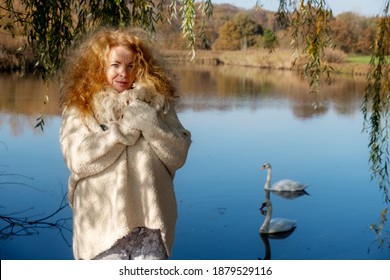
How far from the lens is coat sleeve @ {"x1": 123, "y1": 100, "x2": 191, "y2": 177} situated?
4.80ft

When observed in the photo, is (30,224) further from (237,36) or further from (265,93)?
(237,36)

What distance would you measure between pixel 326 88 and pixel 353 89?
35.3 inches

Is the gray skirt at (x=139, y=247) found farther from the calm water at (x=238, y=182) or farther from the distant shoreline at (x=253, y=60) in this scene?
the distant shoreline at (x=253, y=60)

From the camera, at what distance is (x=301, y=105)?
13812 millimetres

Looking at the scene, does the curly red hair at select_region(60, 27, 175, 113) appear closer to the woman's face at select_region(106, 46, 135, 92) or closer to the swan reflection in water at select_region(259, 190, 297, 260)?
the woman's face at select_region(106, 46, 135, 92)

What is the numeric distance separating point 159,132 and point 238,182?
20.3ft

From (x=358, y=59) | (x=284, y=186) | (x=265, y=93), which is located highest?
(x=358, y=59)

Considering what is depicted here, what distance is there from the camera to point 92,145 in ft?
4.79

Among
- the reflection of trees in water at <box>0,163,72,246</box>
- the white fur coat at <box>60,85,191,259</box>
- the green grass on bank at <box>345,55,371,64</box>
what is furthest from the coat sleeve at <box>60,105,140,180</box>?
the green grass on bank at <box>345,55,371,64</box>

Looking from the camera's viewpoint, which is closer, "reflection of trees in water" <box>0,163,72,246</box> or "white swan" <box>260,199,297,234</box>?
"reflection of trees in water" <box>0,163,72,246</box>

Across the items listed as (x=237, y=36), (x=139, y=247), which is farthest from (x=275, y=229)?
(x=237, y=36)

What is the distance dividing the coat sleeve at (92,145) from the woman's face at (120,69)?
0.41 ft

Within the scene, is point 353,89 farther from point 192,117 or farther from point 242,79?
point 192,117
